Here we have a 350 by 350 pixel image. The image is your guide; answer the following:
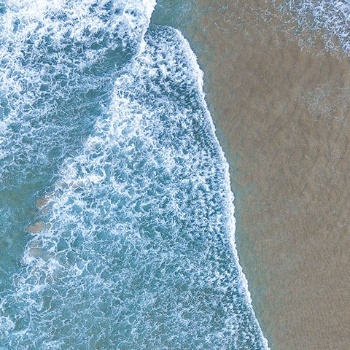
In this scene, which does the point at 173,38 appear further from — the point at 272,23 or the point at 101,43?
the point at 272,23

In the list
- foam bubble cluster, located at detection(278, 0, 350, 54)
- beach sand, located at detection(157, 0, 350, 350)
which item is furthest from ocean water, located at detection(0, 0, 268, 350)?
foam bubble cluster, located at detection(278, 0, 350, 54)

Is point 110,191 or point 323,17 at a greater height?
point 323,17

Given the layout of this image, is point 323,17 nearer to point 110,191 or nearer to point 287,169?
point 287,169

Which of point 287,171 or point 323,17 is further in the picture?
point 323,17

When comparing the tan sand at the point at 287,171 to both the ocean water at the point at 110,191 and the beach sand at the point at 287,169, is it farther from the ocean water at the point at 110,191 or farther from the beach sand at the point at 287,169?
the ocean water at the point at 110,191

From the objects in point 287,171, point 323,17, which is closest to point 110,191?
point 287,171

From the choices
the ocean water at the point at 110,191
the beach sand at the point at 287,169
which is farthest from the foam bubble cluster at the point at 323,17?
the ocean water at the point at 110,191

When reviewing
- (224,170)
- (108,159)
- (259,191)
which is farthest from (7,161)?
(259,191)
